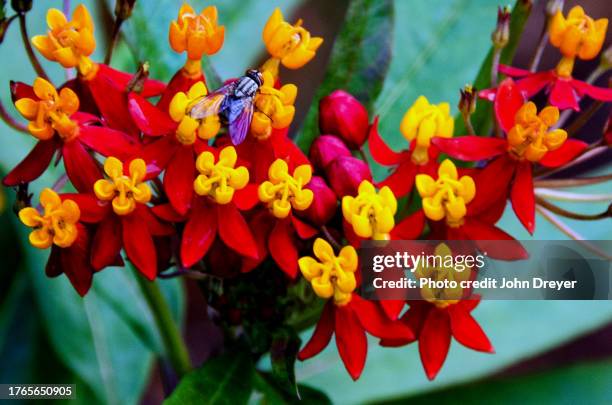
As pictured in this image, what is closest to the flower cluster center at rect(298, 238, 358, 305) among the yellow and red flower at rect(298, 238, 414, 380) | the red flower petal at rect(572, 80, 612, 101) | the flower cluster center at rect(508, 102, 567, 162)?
the yellow and red flower at rect(298, 238, 414, 380)

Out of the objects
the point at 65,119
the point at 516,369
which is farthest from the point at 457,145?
the point at 516,369

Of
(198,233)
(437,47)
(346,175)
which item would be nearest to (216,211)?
(198,233)

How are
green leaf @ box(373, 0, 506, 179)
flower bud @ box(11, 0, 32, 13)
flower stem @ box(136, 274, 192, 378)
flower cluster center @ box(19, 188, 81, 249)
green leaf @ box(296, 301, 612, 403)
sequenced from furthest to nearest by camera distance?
1. green leaf @ box(296, 301, 612, 403)
2. green leaf @ box(373, 0, 506, 179)
3. flower stem @ box(136, 274, 192, 378)
4. flower bud @ box(11, 0, 32, 13)
5. flower cluster center @ box(19, 188, 81, 249)

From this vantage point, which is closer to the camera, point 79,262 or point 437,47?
Answer: point 79,262

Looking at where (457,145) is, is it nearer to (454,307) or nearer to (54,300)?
(454,307)

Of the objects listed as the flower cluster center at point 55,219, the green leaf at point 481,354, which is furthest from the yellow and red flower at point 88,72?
the green leaf at point 481,354

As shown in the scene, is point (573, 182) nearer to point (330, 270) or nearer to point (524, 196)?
point (524, 196)

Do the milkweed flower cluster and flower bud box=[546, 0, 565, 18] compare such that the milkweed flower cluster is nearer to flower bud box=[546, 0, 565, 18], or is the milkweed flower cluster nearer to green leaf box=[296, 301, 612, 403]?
flower bud box=[546, 0, 565, 18]
